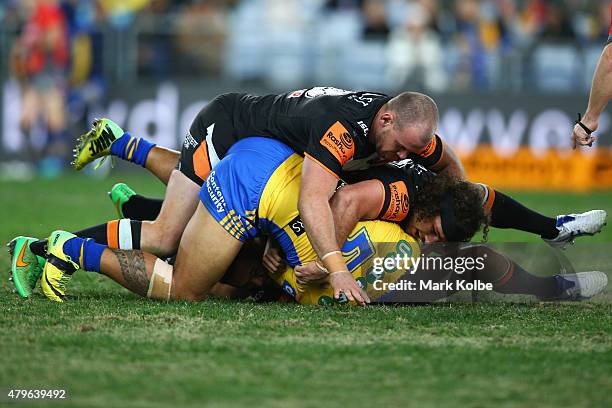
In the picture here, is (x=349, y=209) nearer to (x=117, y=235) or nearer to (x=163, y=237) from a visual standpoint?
(x=163, y=237)

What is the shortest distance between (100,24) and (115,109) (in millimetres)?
1715

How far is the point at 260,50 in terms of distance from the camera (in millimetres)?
18297

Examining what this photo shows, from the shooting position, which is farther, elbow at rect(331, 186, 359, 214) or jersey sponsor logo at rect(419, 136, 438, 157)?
jersey sponsor logo at rect(419, 136, 438, 157)

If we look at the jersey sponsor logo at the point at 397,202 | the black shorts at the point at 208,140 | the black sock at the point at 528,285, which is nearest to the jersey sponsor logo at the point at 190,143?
the black shorts at the point at 208,140

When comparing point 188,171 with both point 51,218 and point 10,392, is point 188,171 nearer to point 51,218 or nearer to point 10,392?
point 10,392

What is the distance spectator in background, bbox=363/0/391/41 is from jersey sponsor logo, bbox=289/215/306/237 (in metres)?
12.9

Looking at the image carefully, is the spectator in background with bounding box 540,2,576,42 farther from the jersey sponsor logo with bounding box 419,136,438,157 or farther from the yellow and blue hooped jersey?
the yellow and blue hooped jersey

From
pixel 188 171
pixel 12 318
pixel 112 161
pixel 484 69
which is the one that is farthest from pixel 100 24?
pixel 12 318

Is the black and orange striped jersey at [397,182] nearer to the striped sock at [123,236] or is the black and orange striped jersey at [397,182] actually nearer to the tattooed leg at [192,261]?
the tattooed leg at [192,261]

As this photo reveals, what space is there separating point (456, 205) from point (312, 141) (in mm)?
979

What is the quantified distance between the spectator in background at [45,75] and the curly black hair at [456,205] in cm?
1301

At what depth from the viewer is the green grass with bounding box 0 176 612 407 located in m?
3.91

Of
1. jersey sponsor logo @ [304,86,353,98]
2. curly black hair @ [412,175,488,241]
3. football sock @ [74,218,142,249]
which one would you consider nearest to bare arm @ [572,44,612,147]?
curly black hair @ [412,175,488,241]

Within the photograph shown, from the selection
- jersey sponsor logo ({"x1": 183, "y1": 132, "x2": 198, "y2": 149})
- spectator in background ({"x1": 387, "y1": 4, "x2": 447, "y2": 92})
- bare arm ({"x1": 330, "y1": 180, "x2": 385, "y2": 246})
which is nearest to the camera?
bare arm ({"x1": 330, "y1": 180, "x2": 385, "y2": 246})
